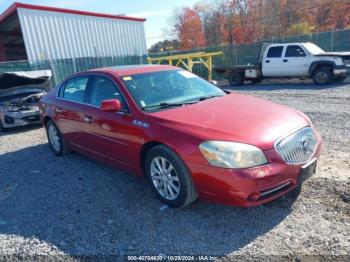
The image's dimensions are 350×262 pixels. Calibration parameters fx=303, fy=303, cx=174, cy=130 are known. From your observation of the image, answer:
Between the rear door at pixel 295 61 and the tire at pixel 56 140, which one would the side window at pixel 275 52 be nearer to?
the rear door at pixel 295 61

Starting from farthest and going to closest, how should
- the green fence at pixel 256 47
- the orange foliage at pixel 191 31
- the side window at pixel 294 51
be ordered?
the orange foliage at pixel 191 31 → the green fence at pixel 256 47 → the side window at pixel 294 51

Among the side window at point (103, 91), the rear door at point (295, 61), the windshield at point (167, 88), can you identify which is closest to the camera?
the windshield at point (167, 88)

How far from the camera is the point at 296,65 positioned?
1328cm

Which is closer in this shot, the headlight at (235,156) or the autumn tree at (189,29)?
the headlight at (235,156)

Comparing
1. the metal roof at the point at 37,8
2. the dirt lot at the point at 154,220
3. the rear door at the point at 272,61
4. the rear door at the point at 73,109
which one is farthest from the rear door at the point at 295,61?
the metal roof at the point at 37,8

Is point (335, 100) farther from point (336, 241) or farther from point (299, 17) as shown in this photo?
point (299, 17)

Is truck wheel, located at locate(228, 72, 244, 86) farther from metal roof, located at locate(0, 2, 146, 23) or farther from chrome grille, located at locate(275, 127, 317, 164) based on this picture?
chrome grille, located at locate(275, 127, 317, 164)

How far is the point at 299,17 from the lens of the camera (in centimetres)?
4238

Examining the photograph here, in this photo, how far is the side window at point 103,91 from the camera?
13.4 ft

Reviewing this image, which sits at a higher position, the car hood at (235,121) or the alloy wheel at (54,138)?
the car hood at (235,121)

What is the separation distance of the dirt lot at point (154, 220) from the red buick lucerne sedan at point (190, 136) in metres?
0.29

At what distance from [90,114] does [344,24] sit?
4448cm

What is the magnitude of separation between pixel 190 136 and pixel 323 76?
37.5 feet

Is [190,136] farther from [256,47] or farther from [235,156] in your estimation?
[256,47]
